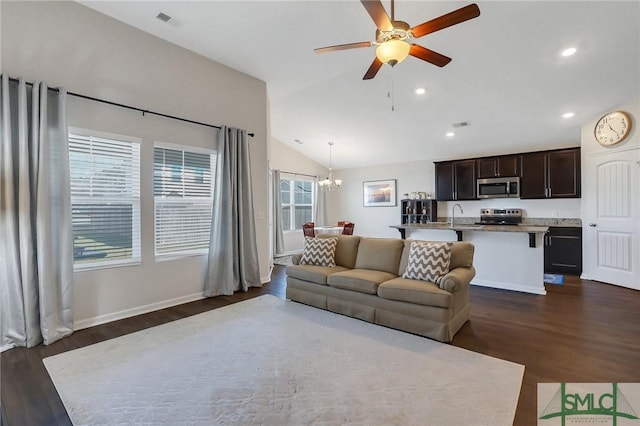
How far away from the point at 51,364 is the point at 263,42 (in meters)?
4.04

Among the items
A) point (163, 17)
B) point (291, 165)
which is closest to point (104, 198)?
point (163, 17)

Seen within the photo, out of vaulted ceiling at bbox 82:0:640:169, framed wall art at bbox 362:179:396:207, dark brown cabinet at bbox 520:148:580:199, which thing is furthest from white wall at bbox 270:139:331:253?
dark brown cabinet at bbox 520:148:580:199

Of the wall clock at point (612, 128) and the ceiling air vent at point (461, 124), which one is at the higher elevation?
the ceiling air vent at point (461, 124)

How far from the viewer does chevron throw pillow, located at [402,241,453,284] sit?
327 centimetres

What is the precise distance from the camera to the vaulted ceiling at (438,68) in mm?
3389

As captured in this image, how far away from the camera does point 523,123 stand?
573 cm

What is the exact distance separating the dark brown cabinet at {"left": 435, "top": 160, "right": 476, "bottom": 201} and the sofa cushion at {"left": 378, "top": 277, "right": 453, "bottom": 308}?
4645mm

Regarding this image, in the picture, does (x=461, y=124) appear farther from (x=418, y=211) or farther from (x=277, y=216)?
(x=277, y=216)

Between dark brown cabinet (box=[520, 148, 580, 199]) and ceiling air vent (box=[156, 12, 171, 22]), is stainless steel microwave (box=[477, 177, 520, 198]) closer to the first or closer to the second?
dark brown cabinet (box=[520, 148, 580, 199])

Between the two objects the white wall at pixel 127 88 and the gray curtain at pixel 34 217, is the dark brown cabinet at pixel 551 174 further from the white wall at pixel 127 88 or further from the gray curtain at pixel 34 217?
the gray curtain at pixel 34 217

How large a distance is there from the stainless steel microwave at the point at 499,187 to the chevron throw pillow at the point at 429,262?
13.7 ft

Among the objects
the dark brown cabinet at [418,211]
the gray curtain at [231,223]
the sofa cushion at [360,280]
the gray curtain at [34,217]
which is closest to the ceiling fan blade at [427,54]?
the sofa cushion at [360,280]

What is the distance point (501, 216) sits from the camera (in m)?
6.81

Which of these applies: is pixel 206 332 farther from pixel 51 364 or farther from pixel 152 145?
pixel 152 145
